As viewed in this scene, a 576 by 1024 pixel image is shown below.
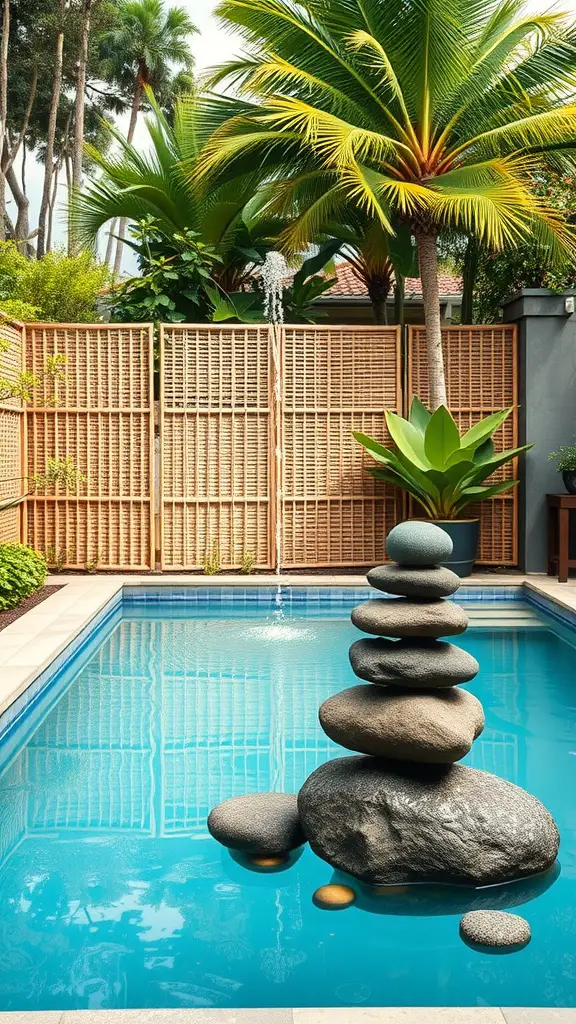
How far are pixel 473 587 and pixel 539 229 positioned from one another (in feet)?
10.9

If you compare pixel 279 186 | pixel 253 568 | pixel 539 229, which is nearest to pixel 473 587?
pixel 253 568

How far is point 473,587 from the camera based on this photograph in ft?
29.1

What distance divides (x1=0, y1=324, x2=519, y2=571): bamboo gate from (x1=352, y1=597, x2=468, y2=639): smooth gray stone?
6116mm

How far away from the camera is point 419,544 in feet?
12.0

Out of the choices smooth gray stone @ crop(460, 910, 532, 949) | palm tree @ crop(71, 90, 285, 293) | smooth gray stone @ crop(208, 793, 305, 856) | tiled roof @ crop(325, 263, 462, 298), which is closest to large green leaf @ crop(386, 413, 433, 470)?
palm tree @ crop(71, 90, 285, 293)

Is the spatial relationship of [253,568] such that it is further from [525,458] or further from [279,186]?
[279,186]

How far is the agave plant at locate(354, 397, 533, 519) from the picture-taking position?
28.8ft

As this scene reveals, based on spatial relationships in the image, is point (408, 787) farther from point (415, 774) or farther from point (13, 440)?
point (13, 440)

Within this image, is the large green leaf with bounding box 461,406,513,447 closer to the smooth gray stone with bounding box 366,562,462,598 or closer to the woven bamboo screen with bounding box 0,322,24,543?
the woven bamboo screen with bounding box 0,322,24,543

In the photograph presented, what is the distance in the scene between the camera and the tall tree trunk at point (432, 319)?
370 inches

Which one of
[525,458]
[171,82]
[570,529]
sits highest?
[171,82]

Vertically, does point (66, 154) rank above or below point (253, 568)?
above

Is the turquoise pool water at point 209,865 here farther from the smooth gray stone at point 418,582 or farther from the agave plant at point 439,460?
the agave plant at point 439,460

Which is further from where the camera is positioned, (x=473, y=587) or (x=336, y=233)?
(x=336, y=233)
